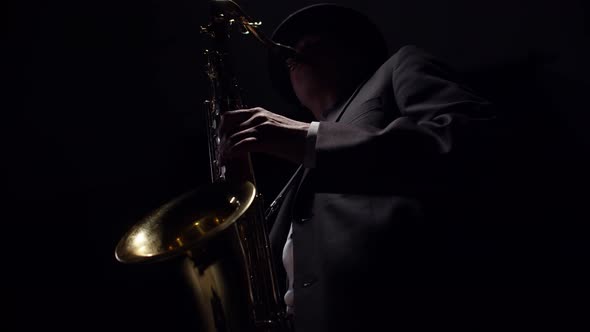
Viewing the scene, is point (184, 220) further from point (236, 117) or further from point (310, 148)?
point (310, 148)

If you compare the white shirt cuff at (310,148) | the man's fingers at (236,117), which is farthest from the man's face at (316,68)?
the white shirt cuff at (310,148)

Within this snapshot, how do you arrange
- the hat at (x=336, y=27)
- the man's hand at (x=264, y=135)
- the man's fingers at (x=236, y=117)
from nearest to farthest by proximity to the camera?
the man's hand at (x=264, y=135) → the man's fingers at (x=236, y=117) → the hat at (x=336, y=27)

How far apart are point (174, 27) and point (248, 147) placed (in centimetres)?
160

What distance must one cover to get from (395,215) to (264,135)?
475 millimetres

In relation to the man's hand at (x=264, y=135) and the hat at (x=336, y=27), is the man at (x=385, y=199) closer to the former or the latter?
the man's hand at (x=264, y=135)

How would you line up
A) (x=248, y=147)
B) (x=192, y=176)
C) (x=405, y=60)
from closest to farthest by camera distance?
(x=248, y=147), (x=405, y=60), (x=192, y=176)

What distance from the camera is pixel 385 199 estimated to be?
4.24ft

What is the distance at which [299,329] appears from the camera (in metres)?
1.28

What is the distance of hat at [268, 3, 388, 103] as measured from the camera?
229 centimetres

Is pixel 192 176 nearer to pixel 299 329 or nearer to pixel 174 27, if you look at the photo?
pixel 174 27

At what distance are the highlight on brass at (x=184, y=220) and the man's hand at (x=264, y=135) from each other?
19 centimetres

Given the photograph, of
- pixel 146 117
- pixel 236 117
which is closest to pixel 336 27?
pixel 236 117

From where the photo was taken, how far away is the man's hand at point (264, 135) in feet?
4.20

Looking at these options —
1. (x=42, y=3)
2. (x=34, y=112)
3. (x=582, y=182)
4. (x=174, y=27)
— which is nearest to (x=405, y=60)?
(x=582, y=182)
